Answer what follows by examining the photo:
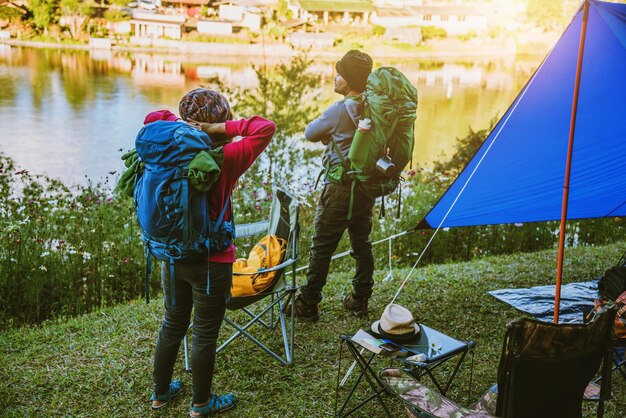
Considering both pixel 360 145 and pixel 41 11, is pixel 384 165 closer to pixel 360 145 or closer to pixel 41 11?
pixel 360 145

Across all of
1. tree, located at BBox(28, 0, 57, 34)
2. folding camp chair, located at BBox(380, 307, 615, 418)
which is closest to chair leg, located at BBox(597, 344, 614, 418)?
folding camp chair, located at BBox(380, 307, 615, 418)

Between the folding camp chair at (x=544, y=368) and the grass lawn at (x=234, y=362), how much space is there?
0.72 m

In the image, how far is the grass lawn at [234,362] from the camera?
2.49 m

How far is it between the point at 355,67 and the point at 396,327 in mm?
1291

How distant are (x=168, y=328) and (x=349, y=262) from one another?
2.69m

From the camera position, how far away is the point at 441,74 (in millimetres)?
23734

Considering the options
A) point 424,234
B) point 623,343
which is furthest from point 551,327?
point 424,234

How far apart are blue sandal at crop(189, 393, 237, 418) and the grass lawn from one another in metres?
0.06

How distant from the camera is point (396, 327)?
7.66ft

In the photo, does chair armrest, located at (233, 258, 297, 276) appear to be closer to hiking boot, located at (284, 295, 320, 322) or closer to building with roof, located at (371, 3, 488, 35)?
hiking boot, located at (284, 295, 320, 322)

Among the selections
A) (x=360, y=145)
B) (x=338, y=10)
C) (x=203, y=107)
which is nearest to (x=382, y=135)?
(x=360, y=145)

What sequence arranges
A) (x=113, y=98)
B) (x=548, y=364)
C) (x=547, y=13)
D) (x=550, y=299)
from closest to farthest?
1. (x=548, y=364)
2. (x=550, y=299)
3. (x=113, y=98)
4. (x=547, y=13)

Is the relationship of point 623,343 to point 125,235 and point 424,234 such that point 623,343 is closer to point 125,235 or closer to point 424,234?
point 424,234

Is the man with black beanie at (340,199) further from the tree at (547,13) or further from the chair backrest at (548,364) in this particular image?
the tree at (547,13)
